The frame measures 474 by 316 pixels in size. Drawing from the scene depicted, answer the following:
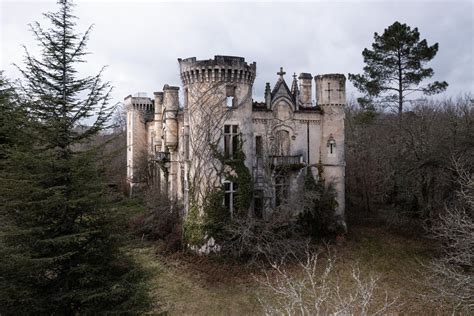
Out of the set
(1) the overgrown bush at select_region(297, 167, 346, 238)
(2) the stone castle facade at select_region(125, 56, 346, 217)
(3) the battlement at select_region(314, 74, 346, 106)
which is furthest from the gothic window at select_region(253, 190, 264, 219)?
(3) the battlement at select_region(314, 74, 346, 106)

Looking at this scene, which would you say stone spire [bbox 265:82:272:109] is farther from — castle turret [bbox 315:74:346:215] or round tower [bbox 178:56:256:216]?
castle turret [bbox 315:74:346:215]

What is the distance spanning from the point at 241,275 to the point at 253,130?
921 cm

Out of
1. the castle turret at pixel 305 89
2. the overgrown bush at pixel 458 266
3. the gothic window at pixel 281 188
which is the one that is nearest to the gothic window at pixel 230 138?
the gothic window at pixel 281 188

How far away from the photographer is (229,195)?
81.3 ft

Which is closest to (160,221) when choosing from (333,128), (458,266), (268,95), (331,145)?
(268,95)

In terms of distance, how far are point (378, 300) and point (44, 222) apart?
15051 millimetres

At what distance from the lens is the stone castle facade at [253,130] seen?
24.4m

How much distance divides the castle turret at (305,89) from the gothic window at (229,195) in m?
8.81

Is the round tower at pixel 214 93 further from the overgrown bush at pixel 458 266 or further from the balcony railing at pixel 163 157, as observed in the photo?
the overgrown bush at pixel 458 266

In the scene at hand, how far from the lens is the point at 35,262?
11125 millimetres

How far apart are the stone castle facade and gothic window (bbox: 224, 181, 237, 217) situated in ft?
0.20

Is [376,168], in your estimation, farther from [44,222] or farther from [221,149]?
[44,222]

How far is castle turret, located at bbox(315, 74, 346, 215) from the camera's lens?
2800 centimetres

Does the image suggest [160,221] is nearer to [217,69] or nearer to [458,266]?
[217,69]
